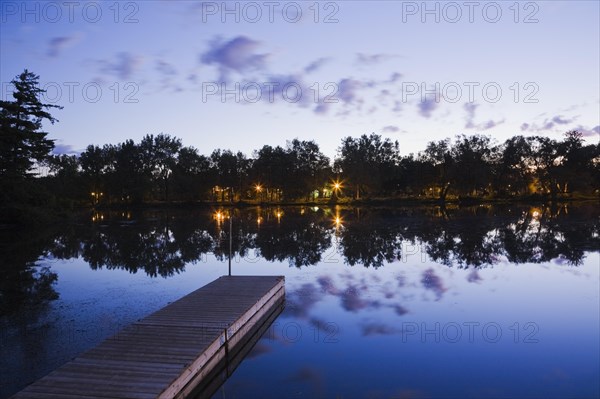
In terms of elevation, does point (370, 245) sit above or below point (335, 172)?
below

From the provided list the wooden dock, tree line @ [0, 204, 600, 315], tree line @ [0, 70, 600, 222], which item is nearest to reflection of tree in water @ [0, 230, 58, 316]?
tree line @ [0, 204, 600, 315]

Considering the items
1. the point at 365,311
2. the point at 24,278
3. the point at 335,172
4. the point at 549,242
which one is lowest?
the point at 365,311

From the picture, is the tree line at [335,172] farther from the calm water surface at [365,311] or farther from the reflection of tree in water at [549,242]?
the calm water surface at [365,311]

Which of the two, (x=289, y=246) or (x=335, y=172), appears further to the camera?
(x=335, y=172)

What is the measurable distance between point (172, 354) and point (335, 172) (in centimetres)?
9403

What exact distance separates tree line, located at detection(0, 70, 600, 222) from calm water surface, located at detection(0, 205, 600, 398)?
71278mm

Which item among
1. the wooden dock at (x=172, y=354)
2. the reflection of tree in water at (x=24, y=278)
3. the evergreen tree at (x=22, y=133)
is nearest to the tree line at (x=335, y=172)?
the evergreen tree at (x=22, y=133)

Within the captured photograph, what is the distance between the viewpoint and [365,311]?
1262 centimetres

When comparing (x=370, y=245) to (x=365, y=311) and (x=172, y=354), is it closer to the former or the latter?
(x=365, y=311)

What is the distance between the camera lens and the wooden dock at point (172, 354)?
645 centimetres

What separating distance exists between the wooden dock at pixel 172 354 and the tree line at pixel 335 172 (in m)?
83.2

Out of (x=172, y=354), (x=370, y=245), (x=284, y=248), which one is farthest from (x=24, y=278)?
(x=370, y=245)

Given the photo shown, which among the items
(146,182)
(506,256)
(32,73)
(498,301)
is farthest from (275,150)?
(498,301)

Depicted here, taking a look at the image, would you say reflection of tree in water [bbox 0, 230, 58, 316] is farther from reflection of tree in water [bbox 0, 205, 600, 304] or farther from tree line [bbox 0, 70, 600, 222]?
tree line [bbox 0, 70, 600, 222]
